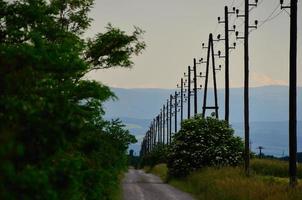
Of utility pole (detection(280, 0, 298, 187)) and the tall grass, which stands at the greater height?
utility pole (detection(280, 0, 298, 187))

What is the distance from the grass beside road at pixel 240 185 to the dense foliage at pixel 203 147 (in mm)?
1277

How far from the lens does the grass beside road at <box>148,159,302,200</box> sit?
80.0 feet

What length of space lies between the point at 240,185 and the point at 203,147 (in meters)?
18.9

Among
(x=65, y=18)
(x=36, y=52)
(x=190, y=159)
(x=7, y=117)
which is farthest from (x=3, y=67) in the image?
(x=190, y=159)

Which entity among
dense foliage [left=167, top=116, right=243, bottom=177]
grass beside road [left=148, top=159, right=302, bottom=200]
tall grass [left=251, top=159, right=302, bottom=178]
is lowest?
grass beside road [left=148, top=159, right=302, bottom=200]

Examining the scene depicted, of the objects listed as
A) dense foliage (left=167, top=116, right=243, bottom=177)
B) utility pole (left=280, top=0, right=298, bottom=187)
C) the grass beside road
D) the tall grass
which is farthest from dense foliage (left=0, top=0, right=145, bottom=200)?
the tall grass

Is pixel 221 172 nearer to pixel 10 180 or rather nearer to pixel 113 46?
pixel 113 46

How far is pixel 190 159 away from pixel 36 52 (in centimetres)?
3838

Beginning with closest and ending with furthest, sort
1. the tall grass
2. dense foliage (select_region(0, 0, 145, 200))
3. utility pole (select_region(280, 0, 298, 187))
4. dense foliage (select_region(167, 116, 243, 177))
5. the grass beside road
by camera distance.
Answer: dense foliage (select_region(0, 0, 145, 200)) < the grass beside road < utility pole (select_region(280, 0, 298, 187)) < dense foliage (select_region(167, 116, 243, 177)) < the tall grass

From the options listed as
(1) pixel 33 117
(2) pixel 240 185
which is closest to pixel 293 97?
(2) pixel 240 185

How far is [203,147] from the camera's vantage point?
47.5m

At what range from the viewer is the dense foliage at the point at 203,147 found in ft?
153

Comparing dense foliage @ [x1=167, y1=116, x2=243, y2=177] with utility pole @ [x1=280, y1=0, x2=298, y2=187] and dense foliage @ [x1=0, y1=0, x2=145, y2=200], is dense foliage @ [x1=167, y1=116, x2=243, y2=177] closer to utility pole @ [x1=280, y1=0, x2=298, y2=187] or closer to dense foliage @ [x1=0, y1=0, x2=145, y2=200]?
utility pole @ [x1=280, y1=0, x2=298, y2=187]

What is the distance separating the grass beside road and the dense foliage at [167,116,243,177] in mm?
1277
